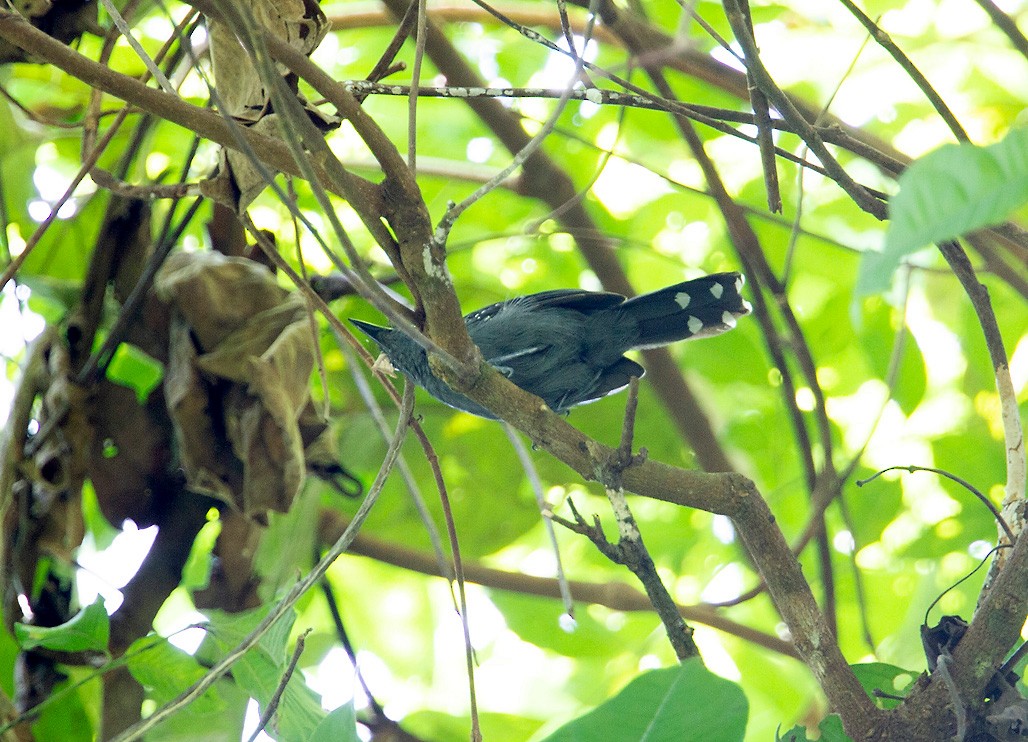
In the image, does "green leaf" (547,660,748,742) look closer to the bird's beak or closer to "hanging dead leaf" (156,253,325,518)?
"hanging dead leaf" (156,253,325,518)

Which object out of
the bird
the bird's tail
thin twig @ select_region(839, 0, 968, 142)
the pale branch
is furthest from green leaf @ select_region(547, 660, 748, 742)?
the pale branch

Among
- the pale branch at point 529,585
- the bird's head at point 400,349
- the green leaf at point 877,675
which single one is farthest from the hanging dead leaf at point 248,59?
the pale branch at point 529,585

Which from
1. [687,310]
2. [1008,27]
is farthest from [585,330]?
[1008,27]

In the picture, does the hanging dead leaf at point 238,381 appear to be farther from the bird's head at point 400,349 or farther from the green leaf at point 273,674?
the green leaf at point 273,674

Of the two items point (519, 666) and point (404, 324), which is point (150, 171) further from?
point (404, 324)

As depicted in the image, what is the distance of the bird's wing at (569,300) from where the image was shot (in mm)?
3035

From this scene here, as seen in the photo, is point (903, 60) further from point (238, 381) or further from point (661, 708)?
point (238, 381)

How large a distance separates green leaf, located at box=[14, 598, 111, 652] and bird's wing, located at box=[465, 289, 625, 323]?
1486 millimetres

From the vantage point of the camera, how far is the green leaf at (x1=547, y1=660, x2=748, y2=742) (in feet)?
4.10

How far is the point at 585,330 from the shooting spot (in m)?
3.06

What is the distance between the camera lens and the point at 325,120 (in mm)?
1751

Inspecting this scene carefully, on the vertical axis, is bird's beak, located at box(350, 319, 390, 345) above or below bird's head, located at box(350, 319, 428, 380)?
above

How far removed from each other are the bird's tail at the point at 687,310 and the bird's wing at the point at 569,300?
6 centimetres

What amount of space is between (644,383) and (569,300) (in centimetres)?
89
